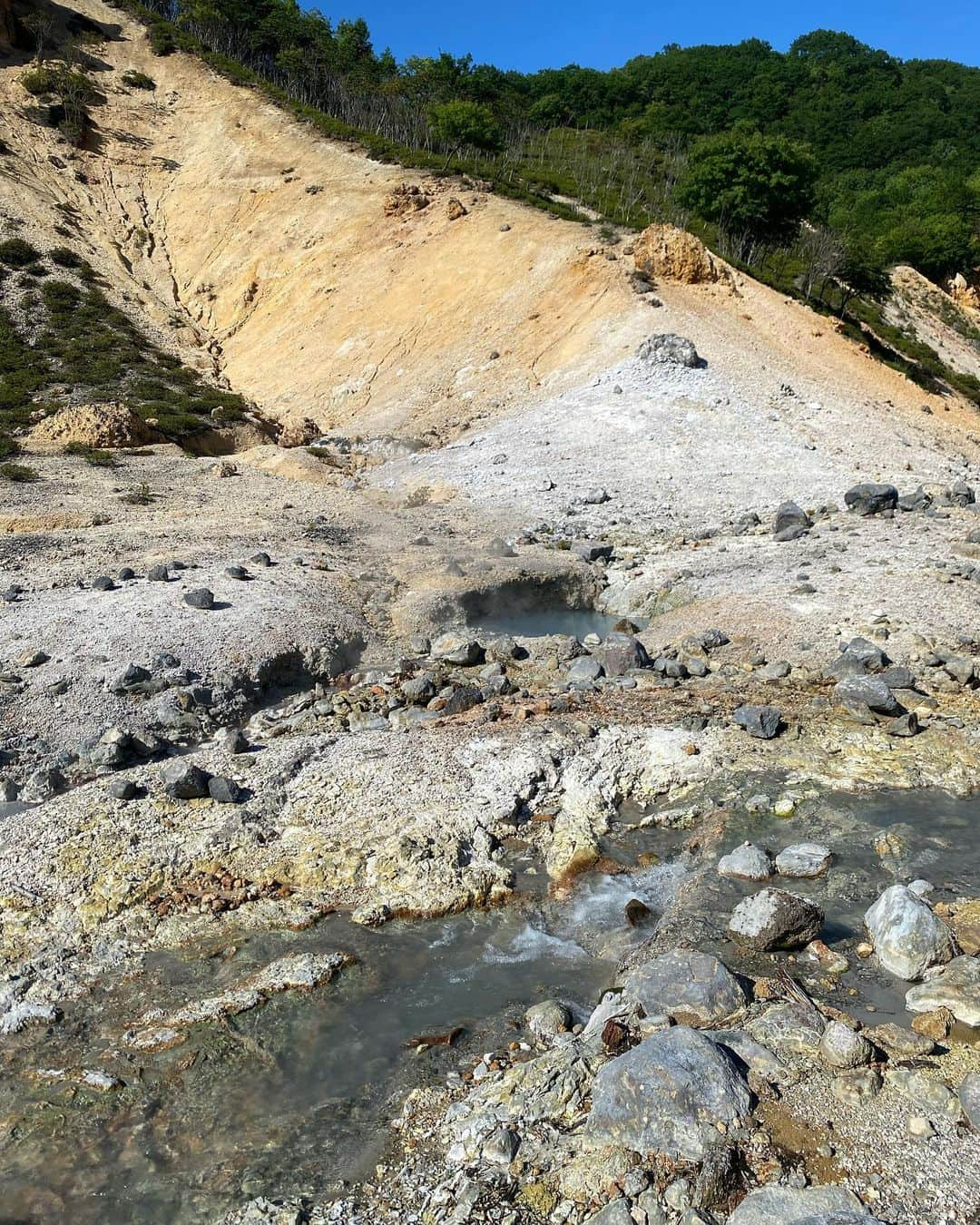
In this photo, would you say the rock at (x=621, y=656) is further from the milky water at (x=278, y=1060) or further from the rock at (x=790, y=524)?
the rock at (x=790, y=524)

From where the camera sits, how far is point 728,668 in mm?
12180

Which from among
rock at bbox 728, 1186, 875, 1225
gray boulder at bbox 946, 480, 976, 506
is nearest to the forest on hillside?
gray boulder at bbox 946, 480, 976, 506

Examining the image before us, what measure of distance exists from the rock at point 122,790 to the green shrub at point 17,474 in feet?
48.7

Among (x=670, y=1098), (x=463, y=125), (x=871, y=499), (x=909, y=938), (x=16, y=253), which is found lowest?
(x=670, y=1098)

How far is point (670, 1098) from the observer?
5.09m

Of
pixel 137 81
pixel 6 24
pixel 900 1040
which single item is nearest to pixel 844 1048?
pixel 900 1040

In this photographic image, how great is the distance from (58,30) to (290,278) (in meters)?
29.2

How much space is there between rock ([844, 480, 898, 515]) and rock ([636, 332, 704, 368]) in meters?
8.92

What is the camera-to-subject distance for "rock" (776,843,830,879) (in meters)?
7.87

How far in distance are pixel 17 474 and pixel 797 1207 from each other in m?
22.2

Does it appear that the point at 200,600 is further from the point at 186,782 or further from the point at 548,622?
the point at 548,622

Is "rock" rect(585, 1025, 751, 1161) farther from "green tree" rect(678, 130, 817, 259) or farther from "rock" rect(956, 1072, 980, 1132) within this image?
"green tree" rect(678, 130, 817, 259)

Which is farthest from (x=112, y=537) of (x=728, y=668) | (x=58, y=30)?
(x=58, y=30)

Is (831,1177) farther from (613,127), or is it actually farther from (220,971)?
(613,127)
